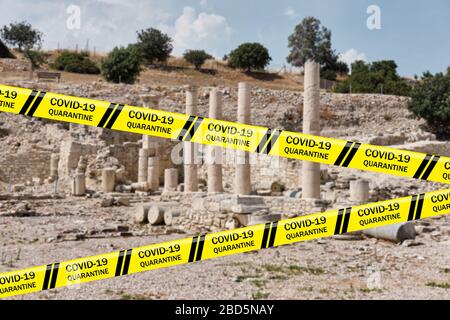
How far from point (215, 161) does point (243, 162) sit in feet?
5.31

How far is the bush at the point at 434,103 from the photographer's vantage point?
110ft

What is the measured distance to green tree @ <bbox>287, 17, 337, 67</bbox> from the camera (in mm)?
68875

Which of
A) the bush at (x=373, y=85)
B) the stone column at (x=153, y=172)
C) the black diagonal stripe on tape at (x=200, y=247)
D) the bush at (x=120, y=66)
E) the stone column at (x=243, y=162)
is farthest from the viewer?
the bush at (x=120, y=66)

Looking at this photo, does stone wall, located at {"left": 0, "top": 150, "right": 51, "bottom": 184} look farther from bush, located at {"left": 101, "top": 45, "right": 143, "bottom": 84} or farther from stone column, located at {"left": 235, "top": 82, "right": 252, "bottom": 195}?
bush, located at {"left": 101, "top": 45, "right": 143, "bottom": 84}

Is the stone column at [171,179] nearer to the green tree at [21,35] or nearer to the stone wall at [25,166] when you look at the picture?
the stone wall at [25,166]

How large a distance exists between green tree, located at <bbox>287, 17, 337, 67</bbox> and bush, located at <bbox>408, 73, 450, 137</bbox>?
33852 millimetres

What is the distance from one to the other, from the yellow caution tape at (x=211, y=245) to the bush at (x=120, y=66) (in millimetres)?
46745

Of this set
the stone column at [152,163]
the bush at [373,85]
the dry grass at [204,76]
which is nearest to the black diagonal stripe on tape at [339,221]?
the stone column at [152,163]

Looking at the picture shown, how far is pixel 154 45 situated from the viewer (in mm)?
64562

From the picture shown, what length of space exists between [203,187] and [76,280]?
933 inches

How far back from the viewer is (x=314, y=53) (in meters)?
68.6
